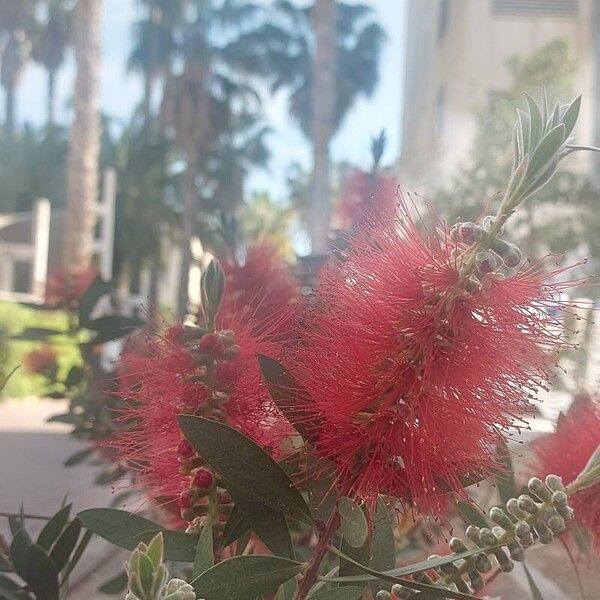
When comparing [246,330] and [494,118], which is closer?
[246,330]

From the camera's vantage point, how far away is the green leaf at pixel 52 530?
327 millimetres

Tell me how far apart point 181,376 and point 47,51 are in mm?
3127

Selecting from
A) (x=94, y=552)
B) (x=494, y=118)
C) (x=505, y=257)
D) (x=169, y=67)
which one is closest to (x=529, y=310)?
(x=505, y=257)

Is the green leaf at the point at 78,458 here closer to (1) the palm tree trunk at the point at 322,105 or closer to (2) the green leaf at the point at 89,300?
(2) the green leaf at the point at 89,300

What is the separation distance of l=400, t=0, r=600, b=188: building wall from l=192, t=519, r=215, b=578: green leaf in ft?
1.56

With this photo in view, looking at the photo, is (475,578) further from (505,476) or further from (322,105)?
(322,105)

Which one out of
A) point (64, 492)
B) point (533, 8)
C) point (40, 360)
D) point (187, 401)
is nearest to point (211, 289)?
point (187, 401)

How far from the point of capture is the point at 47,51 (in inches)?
119

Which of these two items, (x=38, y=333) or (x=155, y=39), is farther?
(x=155, y=39)

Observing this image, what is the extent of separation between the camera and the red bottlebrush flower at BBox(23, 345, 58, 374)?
772 mm

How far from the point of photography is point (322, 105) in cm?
141

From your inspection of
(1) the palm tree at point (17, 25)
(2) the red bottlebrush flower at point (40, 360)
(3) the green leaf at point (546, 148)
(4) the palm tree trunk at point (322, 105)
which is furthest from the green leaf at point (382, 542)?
(1) the palm tree at point (17, 25)

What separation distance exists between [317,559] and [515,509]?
0.06 metres

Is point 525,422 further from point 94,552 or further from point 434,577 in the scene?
point 94,552
